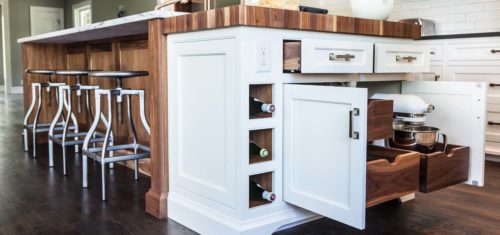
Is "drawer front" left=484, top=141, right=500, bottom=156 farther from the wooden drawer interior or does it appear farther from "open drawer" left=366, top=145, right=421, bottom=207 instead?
the wooden drawer interior

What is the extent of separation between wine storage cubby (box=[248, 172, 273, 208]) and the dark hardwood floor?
0.58 ft

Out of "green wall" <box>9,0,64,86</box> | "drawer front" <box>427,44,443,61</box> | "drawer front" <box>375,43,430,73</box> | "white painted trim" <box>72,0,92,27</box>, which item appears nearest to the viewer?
"drawer front" <box>375,43,430,73</box>

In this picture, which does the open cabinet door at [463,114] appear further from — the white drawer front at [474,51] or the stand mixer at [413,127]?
the white drawer front at [474,51]

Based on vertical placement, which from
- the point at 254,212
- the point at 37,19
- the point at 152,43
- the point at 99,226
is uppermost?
the point at 37,19

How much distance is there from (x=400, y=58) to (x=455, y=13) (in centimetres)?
218

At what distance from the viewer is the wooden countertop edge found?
1.64 meters

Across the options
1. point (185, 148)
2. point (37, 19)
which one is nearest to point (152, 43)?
point (185, 148)

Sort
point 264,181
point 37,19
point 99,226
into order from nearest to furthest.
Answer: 1. point 264,181
2. point 99,226
3. point 37,19

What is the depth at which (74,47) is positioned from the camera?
4016mm

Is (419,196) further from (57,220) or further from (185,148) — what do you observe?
(57,220)

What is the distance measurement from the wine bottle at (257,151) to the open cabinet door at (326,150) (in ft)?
0.29

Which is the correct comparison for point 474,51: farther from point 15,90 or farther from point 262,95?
point 15,90

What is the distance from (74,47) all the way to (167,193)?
2397mm

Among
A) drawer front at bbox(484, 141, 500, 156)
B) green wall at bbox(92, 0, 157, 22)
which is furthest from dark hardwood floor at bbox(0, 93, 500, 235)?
green wall at bbox(92, 0, 157, 22)
